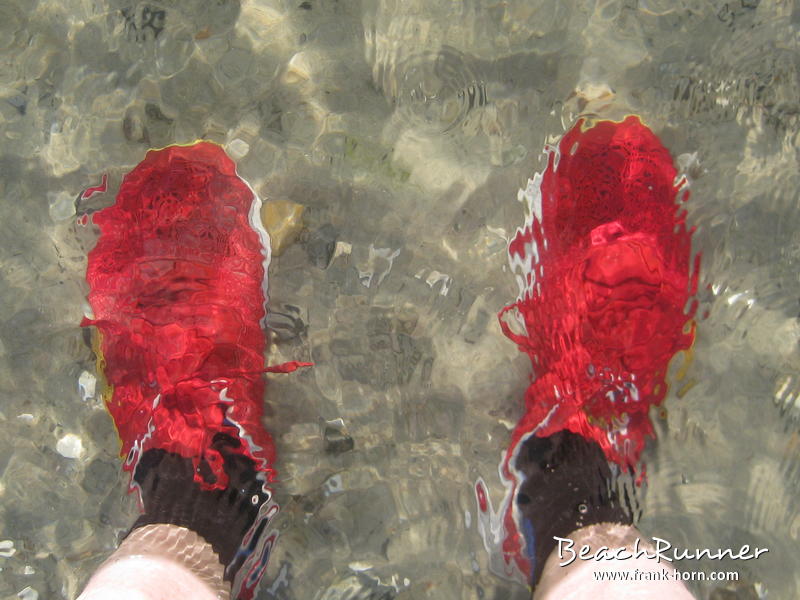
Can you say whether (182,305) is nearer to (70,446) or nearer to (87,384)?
(87,384)

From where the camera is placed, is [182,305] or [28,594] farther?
[182,305]

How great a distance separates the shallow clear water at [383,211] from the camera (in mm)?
2209

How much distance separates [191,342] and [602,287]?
1420 mm

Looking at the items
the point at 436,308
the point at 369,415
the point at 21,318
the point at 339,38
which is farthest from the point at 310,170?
the point at 21,318

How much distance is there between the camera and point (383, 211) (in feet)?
7.75

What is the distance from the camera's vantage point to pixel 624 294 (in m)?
2.25

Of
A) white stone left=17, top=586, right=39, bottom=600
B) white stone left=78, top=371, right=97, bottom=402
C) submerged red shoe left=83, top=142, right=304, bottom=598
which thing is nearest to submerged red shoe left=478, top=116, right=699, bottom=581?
submerged red shoe left=83, top=142, right=304, bottom=598

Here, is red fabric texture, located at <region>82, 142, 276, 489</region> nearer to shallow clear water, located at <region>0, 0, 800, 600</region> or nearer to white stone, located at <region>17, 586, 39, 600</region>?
shallow clear water, located at <region>0, 0, 800, 600</region>

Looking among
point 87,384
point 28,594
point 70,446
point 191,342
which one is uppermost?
point 191,342

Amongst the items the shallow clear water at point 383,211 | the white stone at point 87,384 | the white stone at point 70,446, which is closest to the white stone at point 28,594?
the shallow clear water at point 383,211

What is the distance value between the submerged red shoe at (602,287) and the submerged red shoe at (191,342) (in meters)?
0.87

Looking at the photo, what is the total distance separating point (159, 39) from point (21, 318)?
1.12 meters

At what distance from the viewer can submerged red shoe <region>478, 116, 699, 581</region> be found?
2.21 m

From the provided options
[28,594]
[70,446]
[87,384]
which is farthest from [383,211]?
[28,594]
